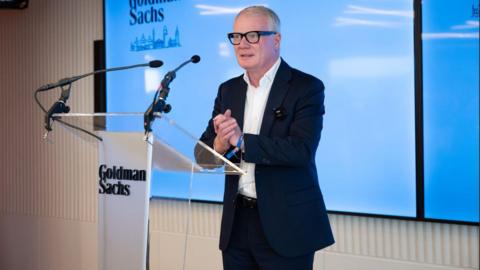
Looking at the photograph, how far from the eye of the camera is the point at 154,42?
11.9ft

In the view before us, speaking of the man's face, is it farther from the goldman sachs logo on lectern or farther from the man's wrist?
the goldman sachs logo on lectern

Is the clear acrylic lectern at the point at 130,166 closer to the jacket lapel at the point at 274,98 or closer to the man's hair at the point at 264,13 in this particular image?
the jacket lapel at the point at 274,98

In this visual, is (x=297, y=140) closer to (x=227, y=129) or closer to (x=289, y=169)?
(x=289, y=169)

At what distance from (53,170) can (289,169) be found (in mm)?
2937

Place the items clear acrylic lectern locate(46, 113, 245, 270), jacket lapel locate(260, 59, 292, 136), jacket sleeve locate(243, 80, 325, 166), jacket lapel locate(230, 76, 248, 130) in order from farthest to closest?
jacket lapel locate(230, 76, 248, 130)
jacket lapel locate(260, 59, 292, 136)
jacket sleeve locate(243, 80, 325, 166)
clear acrylic lectern locate(46, 113, 245, 270)

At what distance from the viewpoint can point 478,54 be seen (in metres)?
2.47

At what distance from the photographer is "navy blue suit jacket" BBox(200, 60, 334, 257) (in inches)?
67.4

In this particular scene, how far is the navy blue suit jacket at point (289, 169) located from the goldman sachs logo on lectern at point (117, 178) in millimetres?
354

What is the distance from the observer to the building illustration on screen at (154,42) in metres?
3.54

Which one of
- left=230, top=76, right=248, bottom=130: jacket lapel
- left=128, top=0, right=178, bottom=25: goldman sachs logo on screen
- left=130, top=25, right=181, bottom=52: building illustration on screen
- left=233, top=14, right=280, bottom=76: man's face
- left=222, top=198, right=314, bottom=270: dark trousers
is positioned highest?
left=128, top=0, right=178, bottom=25: goldman sachs logo on screen

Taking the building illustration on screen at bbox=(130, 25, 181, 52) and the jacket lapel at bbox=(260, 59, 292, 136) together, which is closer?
the jacket lapel at bbox=(260, 59, 292, 136)

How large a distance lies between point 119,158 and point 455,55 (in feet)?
5.71

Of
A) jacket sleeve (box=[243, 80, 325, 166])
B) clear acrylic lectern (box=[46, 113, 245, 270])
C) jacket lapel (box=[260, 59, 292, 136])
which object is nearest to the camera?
clear acrylic lectern (box=[46, 113, 245, 270])

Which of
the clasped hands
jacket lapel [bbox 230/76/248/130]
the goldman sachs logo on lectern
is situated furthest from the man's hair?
the goldman sachs logo on lectern
